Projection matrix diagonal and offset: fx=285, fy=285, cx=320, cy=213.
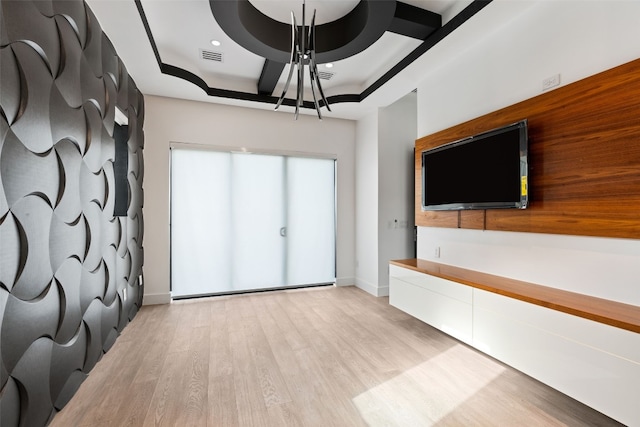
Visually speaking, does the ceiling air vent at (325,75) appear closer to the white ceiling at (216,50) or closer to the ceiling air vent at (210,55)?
the white ceiling at (216,50)

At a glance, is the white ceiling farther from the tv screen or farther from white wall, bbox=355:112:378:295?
the tv screen

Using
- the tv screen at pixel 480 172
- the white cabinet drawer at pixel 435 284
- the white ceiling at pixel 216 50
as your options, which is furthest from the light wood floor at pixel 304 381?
the white ceiling at pixel 216 50

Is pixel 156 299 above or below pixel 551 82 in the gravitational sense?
below

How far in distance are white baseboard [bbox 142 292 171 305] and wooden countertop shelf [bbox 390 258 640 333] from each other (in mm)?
3325

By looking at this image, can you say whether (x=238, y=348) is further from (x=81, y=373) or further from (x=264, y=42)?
(x=264, y=42)

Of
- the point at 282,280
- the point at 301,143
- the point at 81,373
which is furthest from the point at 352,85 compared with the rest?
the point at 81,373

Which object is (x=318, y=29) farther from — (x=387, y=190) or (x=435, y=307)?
(x=435, y=307)

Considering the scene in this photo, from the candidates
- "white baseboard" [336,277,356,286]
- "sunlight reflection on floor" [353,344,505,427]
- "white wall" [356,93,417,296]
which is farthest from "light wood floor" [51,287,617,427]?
"white baseboard" [336,277,356,286]

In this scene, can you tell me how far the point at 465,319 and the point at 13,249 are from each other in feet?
9.36

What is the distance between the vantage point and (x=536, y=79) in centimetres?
215

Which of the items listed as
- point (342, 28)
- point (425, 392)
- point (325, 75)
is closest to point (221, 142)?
point (325, 75)

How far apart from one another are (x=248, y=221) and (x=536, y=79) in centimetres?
365

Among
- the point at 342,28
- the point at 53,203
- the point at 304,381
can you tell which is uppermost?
the point at 342,28

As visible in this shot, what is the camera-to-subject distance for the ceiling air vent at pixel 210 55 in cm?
325
